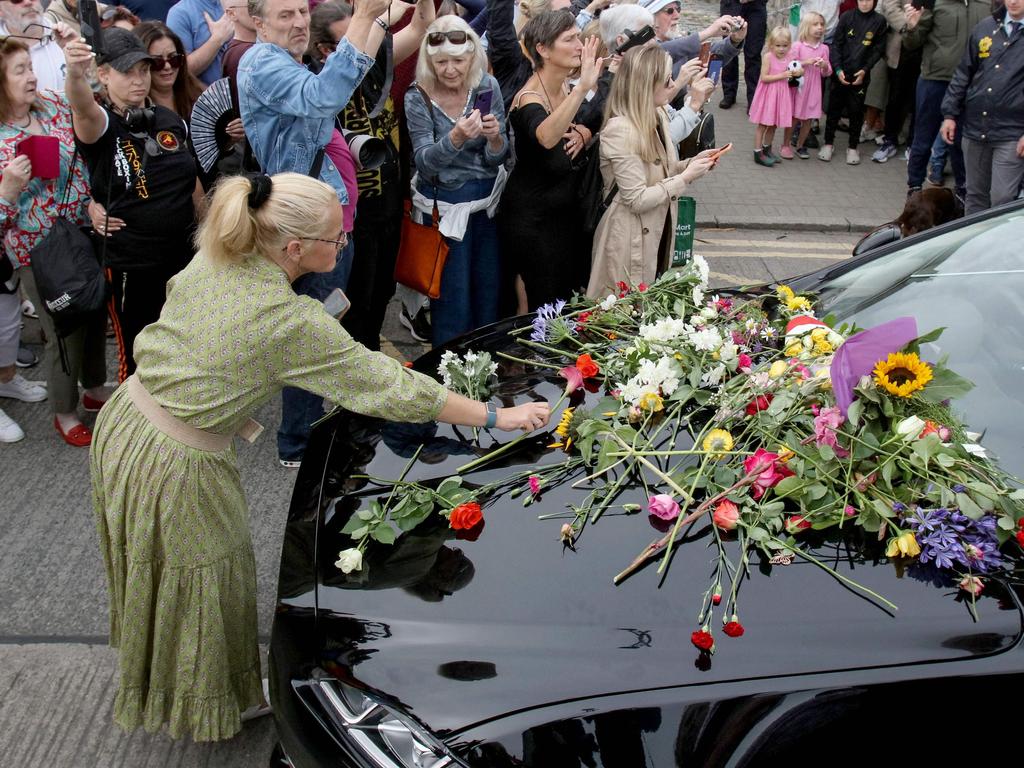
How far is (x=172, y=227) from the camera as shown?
4.21 m

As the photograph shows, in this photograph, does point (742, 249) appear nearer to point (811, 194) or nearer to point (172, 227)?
point (811, 194)

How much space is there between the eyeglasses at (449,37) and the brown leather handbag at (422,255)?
735 mm

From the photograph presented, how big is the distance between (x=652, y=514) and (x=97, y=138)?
2945mm

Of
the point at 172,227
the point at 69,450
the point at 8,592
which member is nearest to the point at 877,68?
the point at 172,227

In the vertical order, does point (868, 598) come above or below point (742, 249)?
above

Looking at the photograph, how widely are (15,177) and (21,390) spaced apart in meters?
1.31

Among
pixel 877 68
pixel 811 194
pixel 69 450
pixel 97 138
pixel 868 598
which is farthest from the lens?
pixel 877 68

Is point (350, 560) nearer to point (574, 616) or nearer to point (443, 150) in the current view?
point (574, 616)

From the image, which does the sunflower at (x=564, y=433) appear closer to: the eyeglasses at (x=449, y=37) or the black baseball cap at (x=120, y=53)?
the eyeglasses at (x=449, y=37)

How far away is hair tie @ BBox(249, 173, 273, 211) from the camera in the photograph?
241cm

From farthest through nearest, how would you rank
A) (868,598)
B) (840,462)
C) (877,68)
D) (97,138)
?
(877,68) < (97,138) < (840,462) < (868,598)

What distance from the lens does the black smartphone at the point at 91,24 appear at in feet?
12.5

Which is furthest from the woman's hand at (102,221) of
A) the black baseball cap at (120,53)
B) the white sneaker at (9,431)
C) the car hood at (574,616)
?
the car hood at (574,616)

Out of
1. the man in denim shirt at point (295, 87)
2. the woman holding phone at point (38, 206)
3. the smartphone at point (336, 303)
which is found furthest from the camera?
the woman holding phone at point (38, 206)
